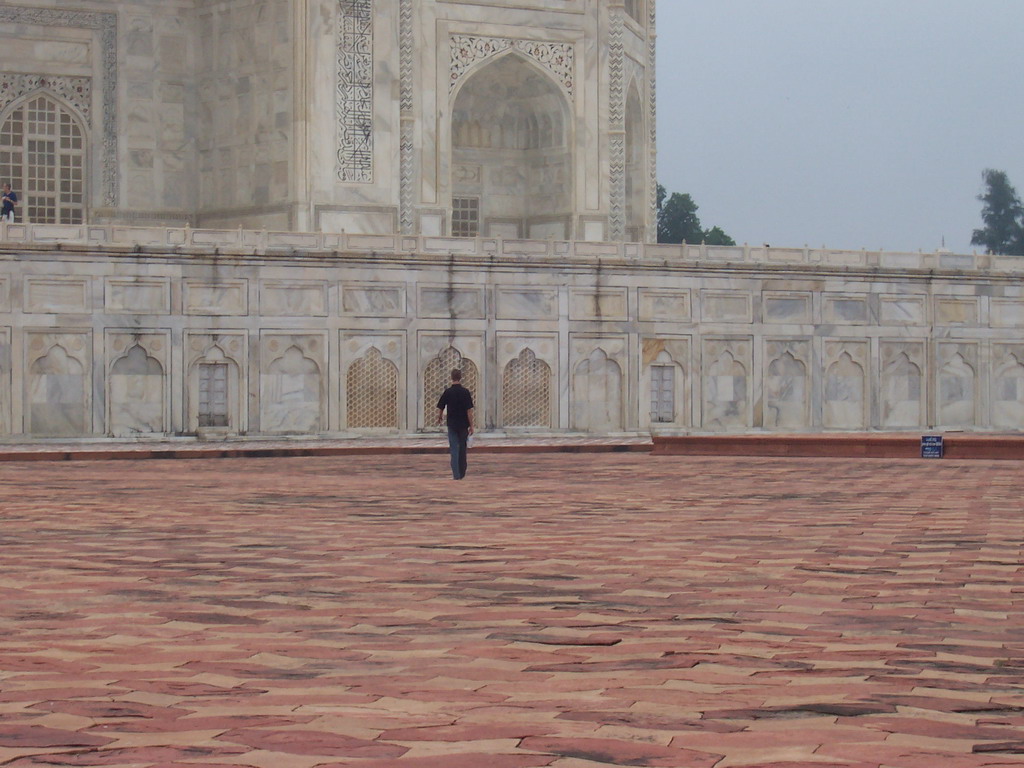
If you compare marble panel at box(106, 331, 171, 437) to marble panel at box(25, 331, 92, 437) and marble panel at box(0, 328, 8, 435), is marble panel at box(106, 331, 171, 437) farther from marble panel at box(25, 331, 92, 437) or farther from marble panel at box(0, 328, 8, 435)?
marble panel at box(0, 328, 8, 435)

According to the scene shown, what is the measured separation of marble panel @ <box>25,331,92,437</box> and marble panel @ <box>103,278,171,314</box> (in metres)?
0.60

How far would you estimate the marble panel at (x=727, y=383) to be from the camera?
26047 millimetres

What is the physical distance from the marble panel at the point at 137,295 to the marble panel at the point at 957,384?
1257 cm

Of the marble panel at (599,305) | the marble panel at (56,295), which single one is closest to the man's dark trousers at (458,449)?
the marble panel at (56,295)

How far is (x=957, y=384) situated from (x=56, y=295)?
47.5 ft

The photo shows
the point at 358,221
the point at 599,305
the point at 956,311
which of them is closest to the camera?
the point at 599,305

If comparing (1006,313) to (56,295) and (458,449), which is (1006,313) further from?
(458,449)

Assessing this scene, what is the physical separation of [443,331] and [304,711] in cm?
2106

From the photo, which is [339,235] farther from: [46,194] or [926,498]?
[926,498]

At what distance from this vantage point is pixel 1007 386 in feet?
90.9

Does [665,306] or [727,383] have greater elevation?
[665,306]

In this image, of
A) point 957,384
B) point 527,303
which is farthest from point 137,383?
point 957,384

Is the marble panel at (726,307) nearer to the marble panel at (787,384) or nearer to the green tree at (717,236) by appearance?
the marble panel at (787,384)

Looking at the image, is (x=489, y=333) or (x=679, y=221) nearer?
(x=489, y=333)
